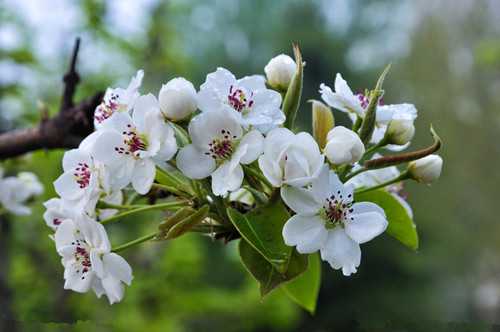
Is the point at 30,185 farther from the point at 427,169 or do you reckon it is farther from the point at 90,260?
the point at 427,169

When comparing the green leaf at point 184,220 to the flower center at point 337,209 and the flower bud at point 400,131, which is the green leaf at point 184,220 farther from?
the flower bud at point 400,131

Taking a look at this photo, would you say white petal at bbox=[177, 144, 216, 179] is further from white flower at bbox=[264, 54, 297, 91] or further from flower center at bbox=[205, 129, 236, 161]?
white flower at bbox=[264, 54, 297, 91]

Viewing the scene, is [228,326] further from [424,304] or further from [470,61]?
[470,61]

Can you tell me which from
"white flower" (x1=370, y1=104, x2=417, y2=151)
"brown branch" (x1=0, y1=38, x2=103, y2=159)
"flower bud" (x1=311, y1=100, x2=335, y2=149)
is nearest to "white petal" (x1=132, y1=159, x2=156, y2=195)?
"flower bud" (x1=311, y1=100, x2=335, y2=149)

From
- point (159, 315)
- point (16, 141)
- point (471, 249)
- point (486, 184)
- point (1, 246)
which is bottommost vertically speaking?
point (471, 249)

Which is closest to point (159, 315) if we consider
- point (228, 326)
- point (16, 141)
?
point (228, 326)

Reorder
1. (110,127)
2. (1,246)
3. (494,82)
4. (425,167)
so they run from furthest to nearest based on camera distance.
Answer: (494,82) → (1,246) → (425,167) → (110,127)
